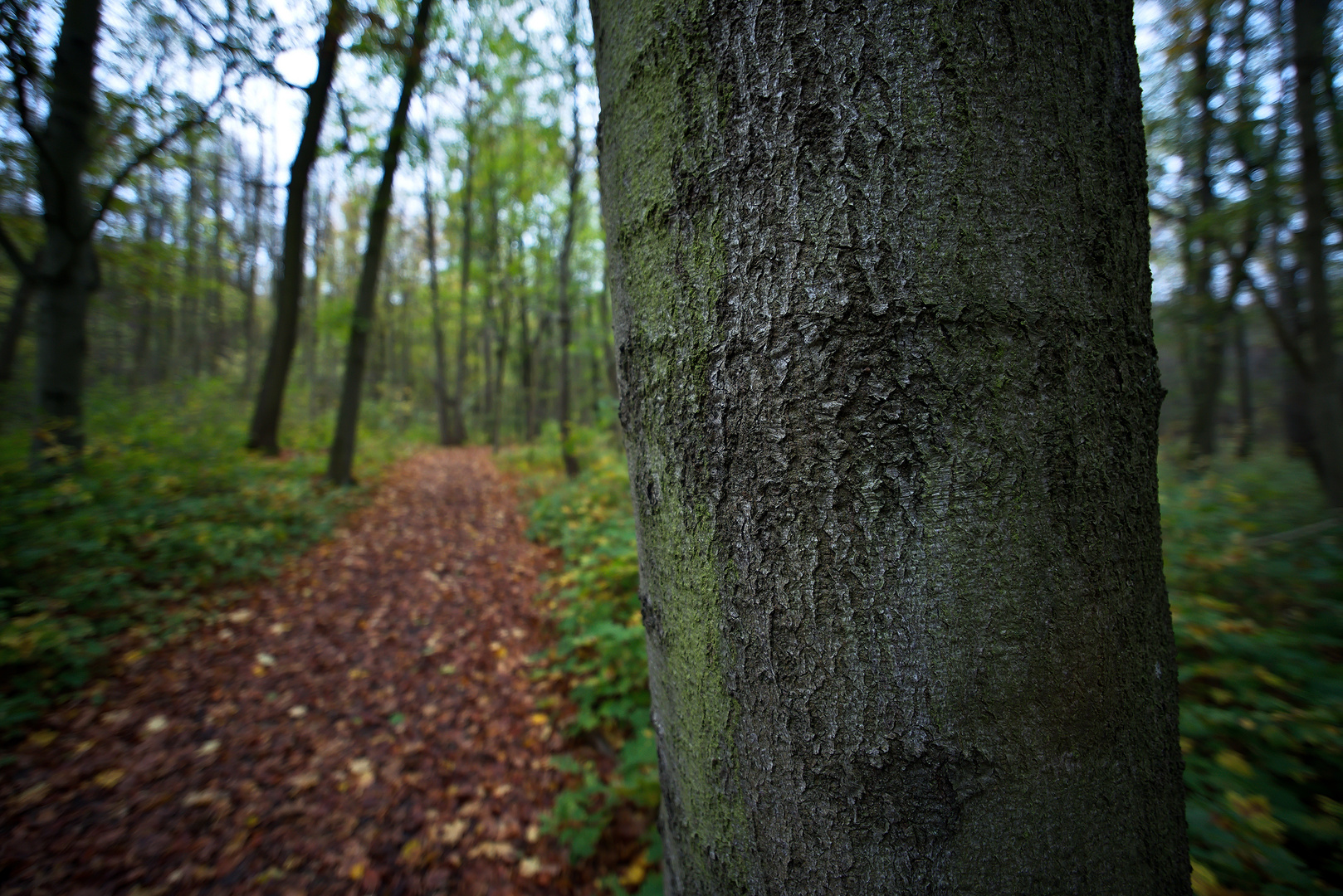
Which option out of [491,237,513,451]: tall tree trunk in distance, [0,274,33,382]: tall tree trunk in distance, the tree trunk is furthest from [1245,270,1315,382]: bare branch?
[0,274,33,382]: tall tree trunk in distance

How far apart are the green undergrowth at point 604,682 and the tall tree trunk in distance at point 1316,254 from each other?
283 inches

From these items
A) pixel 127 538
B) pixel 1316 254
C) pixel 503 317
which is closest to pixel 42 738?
pixel 127 538

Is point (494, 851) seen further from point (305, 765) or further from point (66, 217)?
point (66, 217)

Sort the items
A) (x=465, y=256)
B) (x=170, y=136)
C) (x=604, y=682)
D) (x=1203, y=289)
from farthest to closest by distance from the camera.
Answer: (x=465, y=256)
(x=1203, y=289)
(x=170, y=136)
(x=604, y=682)

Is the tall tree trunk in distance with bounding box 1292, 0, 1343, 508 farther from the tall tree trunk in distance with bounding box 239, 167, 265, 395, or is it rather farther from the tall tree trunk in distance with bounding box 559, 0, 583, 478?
the tall tree trunk in distance with bounding box 239, 167, 265, 395

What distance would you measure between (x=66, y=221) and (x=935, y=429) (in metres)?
9.51

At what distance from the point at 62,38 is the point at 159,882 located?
29.4ft

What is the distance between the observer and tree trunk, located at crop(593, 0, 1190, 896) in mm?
524

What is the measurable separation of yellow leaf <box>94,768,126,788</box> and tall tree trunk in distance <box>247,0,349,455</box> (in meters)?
7.51

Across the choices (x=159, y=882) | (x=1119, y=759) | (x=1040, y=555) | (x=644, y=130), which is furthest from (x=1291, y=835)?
(x=159, y=882)

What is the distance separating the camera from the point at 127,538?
4.86 meters

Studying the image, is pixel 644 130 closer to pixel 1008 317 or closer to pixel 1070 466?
pixel 1008 317

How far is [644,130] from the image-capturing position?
2.27 feet

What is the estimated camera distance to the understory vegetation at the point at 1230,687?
1.89m
